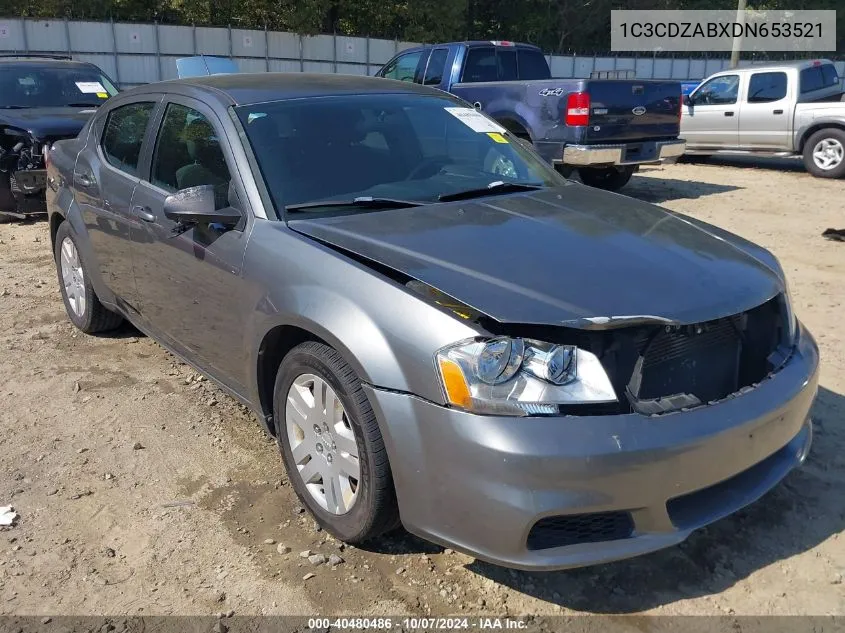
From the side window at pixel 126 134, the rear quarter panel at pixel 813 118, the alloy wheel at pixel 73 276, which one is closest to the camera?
the side window at pixel 126 134

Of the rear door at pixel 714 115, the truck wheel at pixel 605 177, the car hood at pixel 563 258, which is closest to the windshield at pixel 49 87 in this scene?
the truck wheel at pixel 605 177

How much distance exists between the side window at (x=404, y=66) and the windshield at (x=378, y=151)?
8.01 metres

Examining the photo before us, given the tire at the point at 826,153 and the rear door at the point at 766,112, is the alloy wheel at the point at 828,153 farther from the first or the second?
the rear door at the point at 766,112

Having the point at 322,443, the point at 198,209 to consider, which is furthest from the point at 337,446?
the point at 198,209

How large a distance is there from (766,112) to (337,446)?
1221cm

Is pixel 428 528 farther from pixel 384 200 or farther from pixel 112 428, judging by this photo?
pixel 112 428

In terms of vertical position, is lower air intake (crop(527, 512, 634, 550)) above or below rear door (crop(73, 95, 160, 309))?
below

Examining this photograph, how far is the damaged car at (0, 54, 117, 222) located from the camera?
8.10m

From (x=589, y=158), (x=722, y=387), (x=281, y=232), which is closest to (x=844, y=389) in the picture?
(x=722, y=387)

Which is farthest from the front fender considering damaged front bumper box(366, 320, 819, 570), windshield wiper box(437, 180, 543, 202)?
damaged front bumper box(366, 320, 819, 570)

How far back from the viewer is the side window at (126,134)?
414cm

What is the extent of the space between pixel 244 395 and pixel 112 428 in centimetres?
106

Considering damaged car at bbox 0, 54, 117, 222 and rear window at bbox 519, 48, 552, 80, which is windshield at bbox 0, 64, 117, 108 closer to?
damaged car at bbox 0, 54, 117, 222

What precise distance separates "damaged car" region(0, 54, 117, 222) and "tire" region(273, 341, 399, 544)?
20.5 feet
